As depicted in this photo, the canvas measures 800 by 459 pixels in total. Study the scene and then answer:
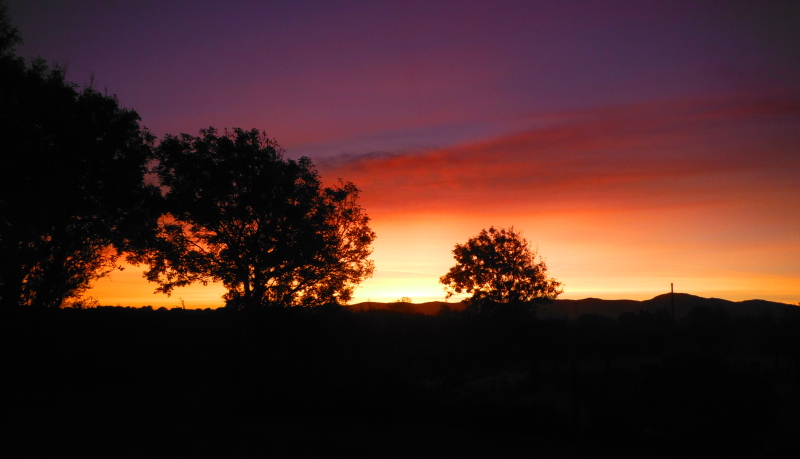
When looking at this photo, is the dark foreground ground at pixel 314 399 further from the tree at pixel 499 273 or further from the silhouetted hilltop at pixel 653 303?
the silhouetted hilltop at pixel 653 303

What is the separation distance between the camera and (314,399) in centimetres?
1196

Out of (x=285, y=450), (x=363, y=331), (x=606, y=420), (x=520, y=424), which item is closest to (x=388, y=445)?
(x=285, y=450)

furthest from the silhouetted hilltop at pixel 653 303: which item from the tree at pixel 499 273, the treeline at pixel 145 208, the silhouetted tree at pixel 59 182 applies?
the silhouetted tree at pixel 59 182

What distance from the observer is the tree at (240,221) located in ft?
74.4

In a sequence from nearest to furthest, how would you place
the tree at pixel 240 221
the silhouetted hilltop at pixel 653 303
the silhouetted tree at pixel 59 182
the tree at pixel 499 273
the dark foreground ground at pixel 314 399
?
1. the dark foreground ground at pixel 314 399
2. the silhouetted tree at pixel 59 182
3. the tree at pixel 240 221
4. the tree at pixel 499 273
5. the silhouetted hilltop at pixel 653 303

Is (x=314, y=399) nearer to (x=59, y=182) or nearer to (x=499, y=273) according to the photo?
(x=59, y=182)

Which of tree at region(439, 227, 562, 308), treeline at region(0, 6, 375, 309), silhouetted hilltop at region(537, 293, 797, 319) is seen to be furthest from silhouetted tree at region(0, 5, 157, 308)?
silhouetted hilltop at region(537, 293, 797, 319)

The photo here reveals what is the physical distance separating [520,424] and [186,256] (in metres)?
18.0

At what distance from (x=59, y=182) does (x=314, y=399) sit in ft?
41.2

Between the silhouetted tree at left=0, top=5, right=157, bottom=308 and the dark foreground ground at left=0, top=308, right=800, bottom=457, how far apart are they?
2.98 m

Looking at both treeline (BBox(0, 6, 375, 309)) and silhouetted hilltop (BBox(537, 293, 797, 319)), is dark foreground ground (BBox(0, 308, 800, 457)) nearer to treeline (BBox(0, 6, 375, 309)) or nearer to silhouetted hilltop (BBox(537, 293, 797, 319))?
treeline (BBox(0, 6, 375, 309))

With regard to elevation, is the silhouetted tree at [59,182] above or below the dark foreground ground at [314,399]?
above

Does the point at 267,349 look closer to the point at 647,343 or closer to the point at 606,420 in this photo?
the point at 606,420

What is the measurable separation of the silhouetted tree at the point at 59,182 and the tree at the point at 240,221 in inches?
62.9
